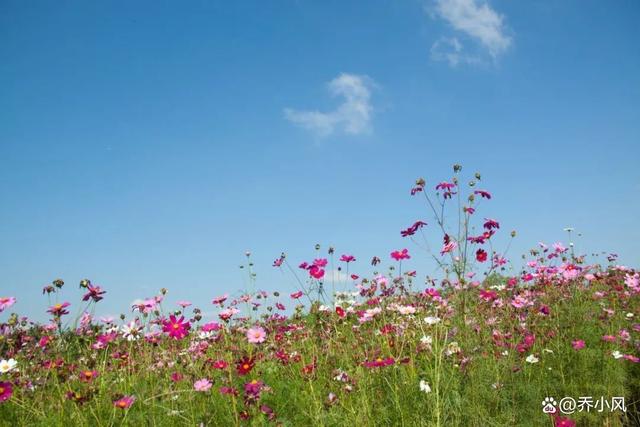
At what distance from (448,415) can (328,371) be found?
4.71 feet

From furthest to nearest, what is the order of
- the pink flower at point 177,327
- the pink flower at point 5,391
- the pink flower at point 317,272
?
A: the pink flower at point 317,272, the pink flower at point 177,327, the pink flower at point 5,391

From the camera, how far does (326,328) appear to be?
16.9 ft

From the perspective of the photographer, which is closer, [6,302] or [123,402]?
[123,402]

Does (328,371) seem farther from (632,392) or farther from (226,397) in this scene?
(632,392)

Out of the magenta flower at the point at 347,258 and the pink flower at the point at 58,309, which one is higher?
the magenta flower at the point at 347,258

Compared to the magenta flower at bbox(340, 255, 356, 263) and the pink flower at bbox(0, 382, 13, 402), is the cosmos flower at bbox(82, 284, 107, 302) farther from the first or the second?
the magenta flower at bbox(340, 255, 356, 263)

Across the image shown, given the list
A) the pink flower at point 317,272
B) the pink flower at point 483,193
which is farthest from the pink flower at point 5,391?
the pink flower at point 483,193

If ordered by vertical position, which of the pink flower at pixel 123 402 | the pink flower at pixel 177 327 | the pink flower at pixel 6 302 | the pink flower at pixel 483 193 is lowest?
the pink flower at pixel 123 402

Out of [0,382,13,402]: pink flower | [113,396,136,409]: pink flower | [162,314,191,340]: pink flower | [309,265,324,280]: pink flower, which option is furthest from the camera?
[309,265,324,280]: pink flower

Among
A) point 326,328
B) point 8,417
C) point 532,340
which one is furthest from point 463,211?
point 8,417

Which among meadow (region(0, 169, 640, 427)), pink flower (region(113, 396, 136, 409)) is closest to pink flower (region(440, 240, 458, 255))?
meadow (region(0, 169, 640, 427))

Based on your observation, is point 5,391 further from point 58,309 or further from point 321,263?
point 321,263

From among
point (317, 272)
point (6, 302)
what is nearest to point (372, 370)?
point (317, 272)

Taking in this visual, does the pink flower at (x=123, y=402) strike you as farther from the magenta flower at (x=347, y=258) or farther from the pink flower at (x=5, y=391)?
the magenta flower at (x=347, y=258)
